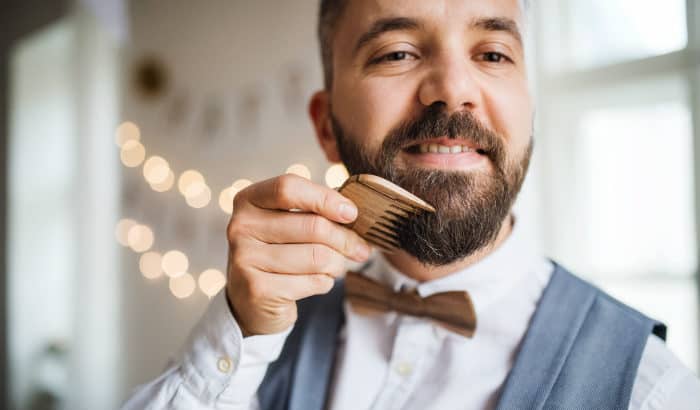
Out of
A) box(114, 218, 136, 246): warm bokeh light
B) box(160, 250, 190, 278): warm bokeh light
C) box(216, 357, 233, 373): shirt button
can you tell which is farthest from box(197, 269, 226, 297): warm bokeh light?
box(216, 357, 233, 373): shirt button

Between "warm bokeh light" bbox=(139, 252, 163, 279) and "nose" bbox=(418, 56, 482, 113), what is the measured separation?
3162mm

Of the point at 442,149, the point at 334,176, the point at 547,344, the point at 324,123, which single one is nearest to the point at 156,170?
the point at 334,176

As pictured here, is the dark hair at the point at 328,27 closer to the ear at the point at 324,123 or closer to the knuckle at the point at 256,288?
the ear at the point at 324,123

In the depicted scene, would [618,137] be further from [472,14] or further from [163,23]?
[163,23]

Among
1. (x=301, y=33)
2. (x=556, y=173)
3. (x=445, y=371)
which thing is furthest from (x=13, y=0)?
(x=445, y=371)

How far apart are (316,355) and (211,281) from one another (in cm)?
239

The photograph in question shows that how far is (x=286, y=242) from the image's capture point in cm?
84

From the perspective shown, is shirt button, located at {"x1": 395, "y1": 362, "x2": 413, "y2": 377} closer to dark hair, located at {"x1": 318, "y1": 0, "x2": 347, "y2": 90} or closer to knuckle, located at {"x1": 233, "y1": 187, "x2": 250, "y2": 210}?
knuckle, located at {"x1": 233, "y1": 187, "x2": 250, "y2": 210}

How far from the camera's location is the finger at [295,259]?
2.73ft

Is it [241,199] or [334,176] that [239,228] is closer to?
[241,199]

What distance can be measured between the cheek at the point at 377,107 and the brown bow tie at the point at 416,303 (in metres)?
0.33

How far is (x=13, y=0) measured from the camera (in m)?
4.52

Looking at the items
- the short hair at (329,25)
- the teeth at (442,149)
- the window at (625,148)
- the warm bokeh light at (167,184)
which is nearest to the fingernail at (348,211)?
the teeth at (442,149)

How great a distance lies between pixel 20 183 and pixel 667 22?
4.80m
